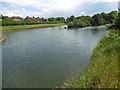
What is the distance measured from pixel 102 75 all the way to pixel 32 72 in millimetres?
5158

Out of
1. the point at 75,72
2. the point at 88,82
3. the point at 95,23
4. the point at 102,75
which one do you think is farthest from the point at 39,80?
the point at 95,23

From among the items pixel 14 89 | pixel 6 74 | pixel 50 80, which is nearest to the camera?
pixel 14 89

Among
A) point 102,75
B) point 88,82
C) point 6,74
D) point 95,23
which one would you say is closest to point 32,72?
point 6,74

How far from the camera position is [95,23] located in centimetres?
6756

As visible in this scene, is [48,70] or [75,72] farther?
[48,70]

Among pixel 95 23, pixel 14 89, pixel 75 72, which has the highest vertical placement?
pixel 95 23

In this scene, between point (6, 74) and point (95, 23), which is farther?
point (95, 23)

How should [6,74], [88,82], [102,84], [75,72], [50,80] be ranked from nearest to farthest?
[102,84], [88,82], [50,80], [75,72], [6,74]

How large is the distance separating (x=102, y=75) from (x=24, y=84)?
4651 millimetres

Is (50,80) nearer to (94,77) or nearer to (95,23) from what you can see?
(94,77)

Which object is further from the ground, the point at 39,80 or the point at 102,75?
the point at 102,75

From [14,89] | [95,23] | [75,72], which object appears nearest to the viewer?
[14,89]

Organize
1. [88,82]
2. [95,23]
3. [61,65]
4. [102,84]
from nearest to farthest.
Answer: [102,84] → [88,82] → [61,65] → [95,23]

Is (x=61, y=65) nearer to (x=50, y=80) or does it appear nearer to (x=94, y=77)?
(x=50, y=80)
